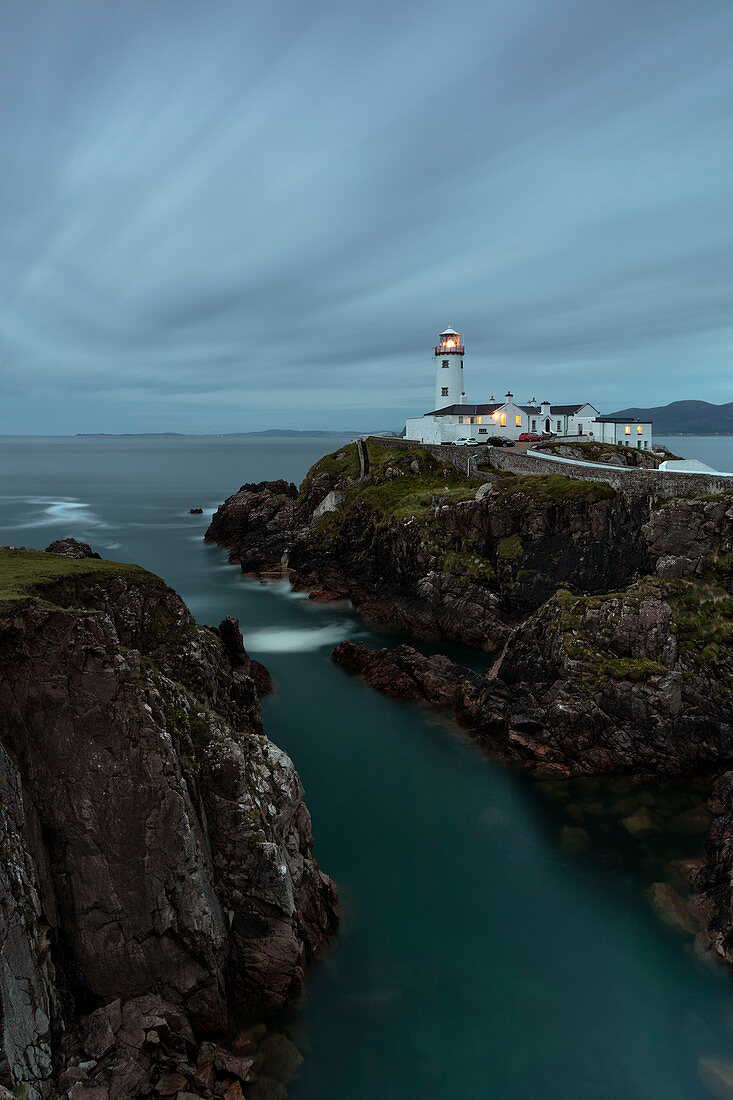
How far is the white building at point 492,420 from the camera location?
76.9 metres

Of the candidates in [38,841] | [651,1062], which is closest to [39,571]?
[38,841]

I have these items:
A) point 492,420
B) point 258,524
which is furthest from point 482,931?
point 492,420

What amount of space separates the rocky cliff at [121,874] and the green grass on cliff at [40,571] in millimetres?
2579

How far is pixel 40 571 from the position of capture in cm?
2044

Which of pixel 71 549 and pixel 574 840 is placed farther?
pixel 71 549

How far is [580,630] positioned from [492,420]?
52.0 m

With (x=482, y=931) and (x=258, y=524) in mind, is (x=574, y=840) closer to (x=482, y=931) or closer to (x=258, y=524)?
(x=482, y=931)

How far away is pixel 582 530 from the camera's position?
141ft

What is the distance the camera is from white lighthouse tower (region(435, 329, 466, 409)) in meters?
83.4

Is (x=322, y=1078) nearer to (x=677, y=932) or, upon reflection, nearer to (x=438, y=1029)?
(x=438, y=1029)

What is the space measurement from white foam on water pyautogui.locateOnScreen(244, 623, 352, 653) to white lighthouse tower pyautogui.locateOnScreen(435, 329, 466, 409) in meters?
48.7

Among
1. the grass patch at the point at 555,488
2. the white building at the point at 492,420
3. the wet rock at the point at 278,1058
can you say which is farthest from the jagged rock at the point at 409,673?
the white building at the point at 492,420

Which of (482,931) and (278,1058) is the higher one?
(278,1058)

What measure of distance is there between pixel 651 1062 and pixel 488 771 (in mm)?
12145
